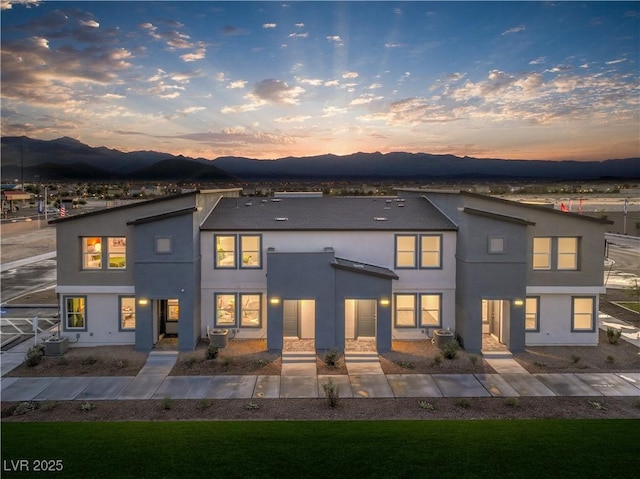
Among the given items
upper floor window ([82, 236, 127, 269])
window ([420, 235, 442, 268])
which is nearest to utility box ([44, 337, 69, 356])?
upper floor window ([82, 236, 127, 269])

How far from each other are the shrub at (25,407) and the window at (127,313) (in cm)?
609

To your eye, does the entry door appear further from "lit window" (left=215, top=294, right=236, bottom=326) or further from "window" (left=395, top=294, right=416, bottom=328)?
"lit window" (left=215, top=294, right=236, bottom=326)

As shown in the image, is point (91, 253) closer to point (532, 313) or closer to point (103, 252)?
point (103, 252)

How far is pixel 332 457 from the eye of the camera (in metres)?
9.33

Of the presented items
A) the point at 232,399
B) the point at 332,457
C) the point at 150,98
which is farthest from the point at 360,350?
the point at 150,98

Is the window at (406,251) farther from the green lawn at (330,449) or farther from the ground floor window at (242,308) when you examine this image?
the green lawn at (330,449)

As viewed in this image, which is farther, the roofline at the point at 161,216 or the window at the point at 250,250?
the window at the point at 250,250

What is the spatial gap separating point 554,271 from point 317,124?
144 ft

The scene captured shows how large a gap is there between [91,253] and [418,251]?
1531 centimetres

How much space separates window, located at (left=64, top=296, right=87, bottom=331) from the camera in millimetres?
19406

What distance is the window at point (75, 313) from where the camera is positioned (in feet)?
63.7

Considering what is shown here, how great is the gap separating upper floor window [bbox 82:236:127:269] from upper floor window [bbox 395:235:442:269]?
12.8 metres

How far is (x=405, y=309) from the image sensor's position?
20.2 meters

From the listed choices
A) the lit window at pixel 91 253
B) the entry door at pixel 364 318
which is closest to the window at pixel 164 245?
the lit window at pixel 91 253
